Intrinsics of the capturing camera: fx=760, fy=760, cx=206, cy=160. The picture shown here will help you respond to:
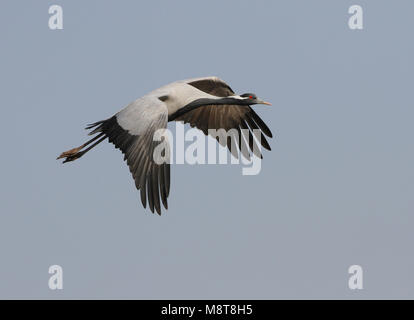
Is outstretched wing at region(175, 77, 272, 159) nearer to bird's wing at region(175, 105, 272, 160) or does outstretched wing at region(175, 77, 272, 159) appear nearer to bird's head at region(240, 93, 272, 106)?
bird's wing at region(175, 105, 272, 160)

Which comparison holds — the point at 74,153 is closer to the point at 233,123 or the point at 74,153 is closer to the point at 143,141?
the point at 143,141

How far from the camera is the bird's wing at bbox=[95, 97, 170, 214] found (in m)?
12.4

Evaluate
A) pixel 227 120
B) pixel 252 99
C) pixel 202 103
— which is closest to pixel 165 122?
pixel 202 103

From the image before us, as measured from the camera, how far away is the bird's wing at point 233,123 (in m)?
16.5

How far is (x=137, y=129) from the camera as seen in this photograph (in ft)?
42.9

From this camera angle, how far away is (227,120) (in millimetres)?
16797

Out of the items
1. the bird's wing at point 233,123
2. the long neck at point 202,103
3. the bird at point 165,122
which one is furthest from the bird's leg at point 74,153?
the bird's wing at point 233,123

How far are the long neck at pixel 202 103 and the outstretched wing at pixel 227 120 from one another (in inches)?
38.3

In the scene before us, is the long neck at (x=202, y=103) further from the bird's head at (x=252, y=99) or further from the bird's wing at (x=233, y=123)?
the bird's wing at (x=233, y=123)

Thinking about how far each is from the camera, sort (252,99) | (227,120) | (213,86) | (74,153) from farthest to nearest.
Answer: (227,120)
(213,86)
(252,99)
(74,153)

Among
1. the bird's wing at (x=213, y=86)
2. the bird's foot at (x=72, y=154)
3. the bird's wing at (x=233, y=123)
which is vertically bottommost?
the bird's foot at (x=72, y=154)

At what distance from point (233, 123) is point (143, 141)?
4266 millimetres

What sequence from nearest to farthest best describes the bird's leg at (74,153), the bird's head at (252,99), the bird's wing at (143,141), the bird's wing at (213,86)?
the bird's wing at (143,141) → the bird's leg at (74,153) → the bird's head at (252,99) → the bird's wing at (213,86)

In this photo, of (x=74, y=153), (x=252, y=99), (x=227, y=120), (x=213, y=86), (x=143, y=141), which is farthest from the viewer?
(x=227, y=120)
